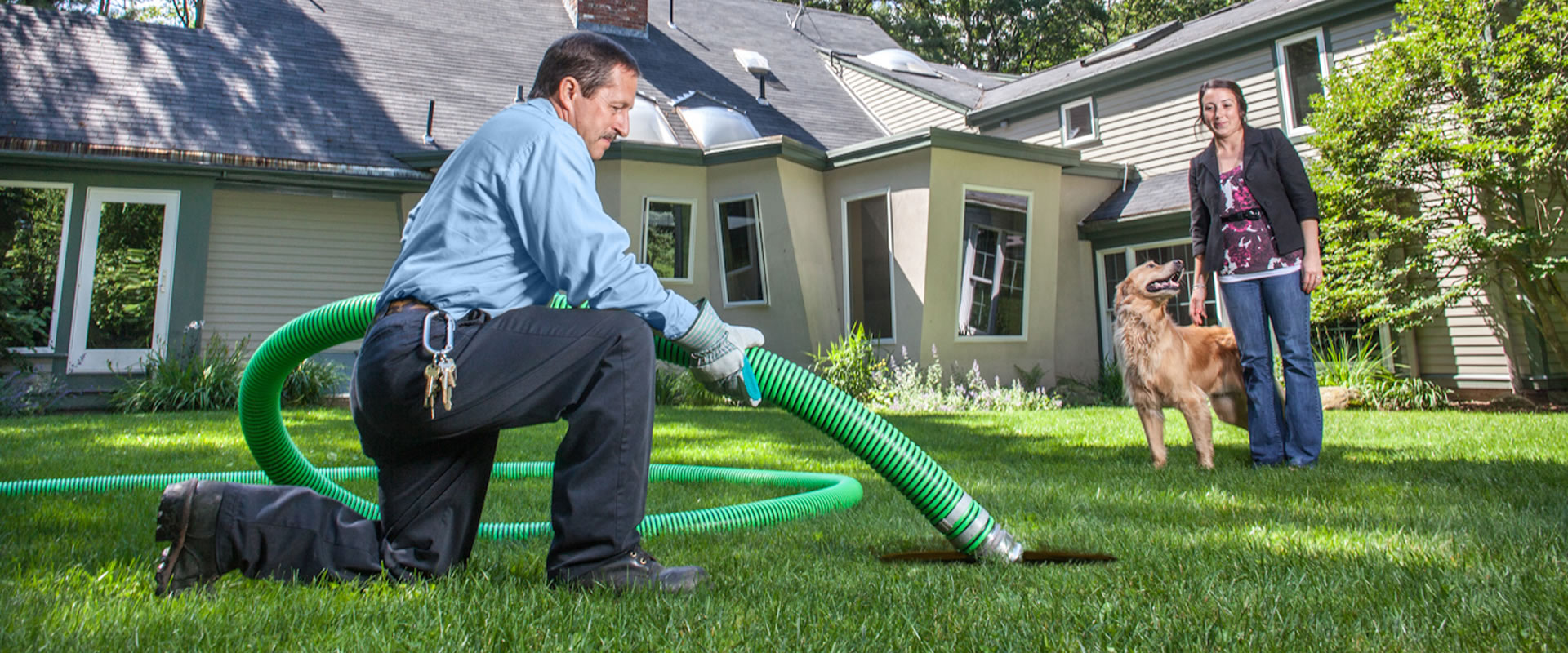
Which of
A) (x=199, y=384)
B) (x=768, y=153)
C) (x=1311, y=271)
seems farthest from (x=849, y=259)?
(x=1311, y=271)

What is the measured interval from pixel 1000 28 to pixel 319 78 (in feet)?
82.8

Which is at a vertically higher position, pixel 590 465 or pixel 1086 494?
pixel 590 465

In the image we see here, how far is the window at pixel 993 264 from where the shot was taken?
12039mm

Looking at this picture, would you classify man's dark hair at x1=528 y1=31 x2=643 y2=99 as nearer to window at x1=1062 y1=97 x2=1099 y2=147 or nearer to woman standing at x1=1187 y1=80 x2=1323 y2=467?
woman standing at x1=1187 y1=80 x2=1323 y2=467

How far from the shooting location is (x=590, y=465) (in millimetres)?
2072

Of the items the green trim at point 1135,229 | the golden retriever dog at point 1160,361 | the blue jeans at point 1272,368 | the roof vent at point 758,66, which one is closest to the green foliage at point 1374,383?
the green trim at point 1135,229

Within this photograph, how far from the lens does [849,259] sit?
12.5m

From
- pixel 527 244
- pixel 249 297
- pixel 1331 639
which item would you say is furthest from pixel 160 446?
pixel 249 297

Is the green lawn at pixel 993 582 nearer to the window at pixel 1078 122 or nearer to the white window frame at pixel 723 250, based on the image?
Answer: the white window frame at pixel 723 250

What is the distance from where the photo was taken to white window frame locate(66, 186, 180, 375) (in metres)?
11.2

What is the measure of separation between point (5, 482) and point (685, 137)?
10.4 meters


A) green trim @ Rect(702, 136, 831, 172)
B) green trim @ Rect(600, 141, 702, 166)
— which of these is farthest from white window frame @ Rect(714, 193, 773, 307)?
green trim @ Rect(600, 141, 702, 166)

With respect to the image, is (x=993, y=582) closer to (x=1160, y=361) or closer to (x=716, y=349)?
(x=716, y=349)

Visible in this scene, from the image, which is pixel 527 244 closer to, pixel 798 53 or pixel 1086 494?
pixel 1086 494
